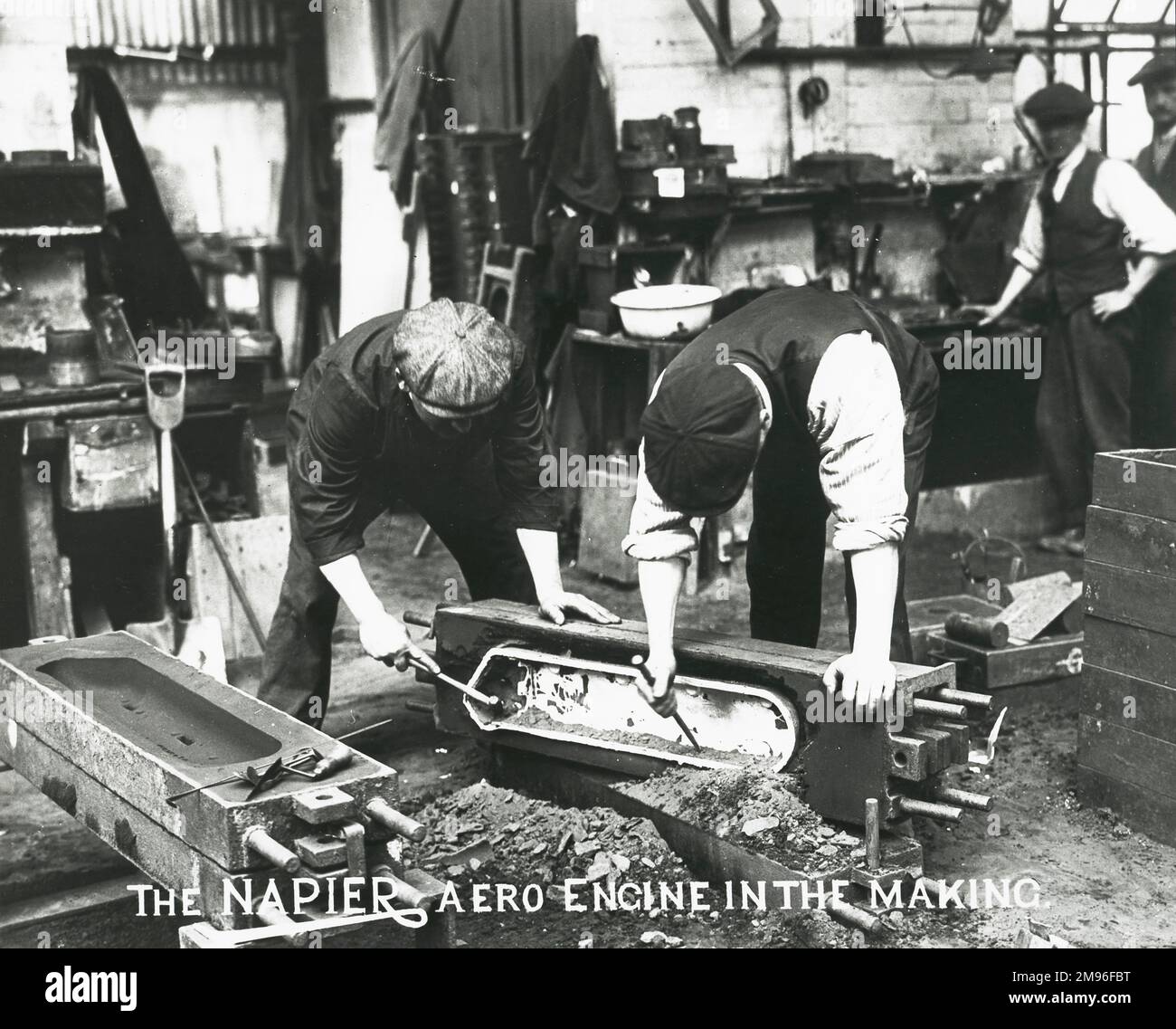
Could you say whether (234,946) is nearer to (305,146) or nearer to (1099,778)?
(1099,778)

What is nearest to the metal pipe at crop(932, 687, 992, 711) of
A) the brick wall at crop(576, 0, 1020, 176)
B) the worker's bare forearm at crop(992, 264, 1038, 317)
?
the worker's bare forearm at crop(992, 264, 1038, 317)

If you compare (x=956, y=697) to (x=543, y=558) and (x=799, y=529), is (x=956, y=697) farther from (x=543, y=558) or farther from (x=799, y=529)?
(x=543, y=558)

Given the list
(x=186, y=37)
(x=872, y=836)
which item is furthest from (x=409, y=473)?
(x=186, y=37)

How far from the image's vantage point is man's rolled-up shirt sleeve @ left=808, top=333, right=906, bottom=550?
303 centimetres

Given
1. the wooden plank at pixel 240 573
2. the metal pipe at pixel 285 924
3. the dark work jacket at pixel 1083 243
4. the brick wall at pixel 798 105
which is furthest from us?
the brick wall at pixel 798 105

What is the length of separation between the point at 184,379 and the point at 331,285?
421cm

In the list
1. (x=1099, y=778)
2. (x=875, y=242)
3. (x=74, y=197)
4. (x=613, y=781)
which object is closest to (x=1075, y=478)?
(x=875, y=242)

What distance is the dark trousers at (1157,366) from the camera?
22.1 feet

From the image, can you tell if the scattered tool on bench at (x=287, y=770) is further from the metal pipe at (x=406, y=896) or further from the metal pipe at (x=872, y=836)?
the metal pipe at (x=872, y=836)

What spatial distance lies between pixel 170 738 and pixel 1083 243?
480 cm

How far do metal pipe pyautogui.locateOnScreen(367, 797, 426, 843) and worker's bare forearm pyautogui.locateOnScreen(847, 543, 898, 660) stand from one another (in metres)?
0.99

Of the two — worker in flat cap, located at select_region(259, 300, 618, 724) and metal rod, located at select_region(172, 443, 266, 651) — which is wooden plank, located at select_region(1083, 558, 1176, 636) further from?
metal rod, located at select_region(172, 443, 266, 651)

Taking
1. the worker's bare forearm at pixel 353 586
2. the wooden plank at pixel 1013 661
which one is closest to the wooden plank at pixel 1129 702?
the wooden plank at pixel 1013 661

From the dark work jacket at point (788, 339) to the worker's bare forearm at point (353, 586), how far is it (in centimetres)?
98
